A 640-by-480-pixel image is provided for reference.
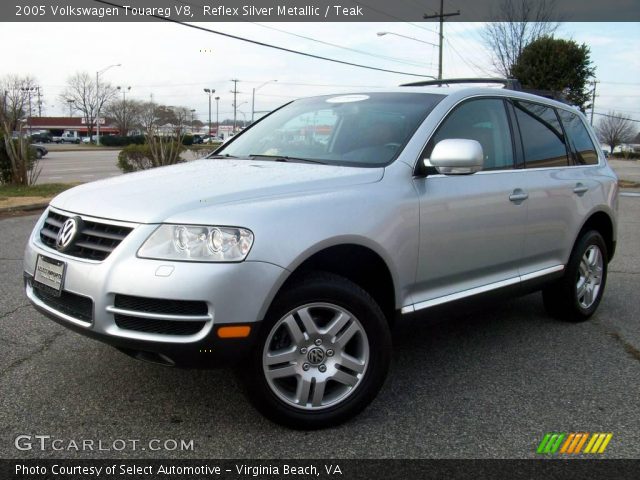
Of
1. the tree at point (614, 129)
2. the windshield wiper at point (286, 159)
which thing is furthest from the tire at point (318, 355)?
the tree at point (614, 129)

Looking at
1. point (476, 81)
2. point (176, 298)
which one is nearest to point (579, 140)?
point (476, 81)

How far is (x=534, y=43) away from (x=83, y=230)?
2531cm

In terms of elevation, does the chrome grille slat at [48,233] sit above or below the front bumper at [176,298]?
above

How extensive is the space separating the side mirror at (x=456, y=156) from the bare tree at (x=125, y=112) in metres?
88.2

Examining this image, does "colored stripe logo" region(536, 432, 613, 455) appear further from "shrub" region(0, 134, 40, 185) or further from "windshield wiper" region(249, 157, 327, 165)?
"shrub" region(0, 134, 40, 185)

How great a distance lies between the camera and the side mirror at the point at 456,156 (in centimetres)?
336

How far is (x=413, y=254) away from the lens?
11.0ft

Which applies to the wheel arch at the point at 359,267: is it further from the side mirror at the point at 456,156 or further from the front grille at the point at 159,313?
the side mirror at the point at 456,156

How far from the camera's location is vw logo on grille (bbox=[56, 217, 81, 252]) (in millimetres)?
2943

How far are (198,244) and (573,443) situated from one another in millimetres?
2005

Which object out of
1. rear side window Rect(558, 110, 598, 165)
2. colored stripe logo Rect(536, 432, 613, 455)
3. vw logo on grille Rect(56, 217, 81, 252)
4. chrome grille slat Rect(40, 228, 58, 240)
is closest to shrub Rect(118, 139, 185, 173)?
rear side window Rect(558, 110, 598, 165)

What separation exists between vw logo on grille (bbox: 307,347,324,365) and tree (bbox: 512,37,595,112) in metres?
23.4

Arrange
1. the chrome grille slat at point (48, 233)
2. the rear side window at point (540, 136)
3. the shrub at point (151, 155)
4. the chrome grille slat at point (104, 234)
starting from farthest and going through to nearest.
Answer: the shrub at point (151, 155) < the rear side window at point (540, 136) < the chrome grille slat at point (48, 233) < the chrome grille slat at point (104, 234)

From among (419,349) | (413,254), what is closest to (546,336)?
(419,349)
